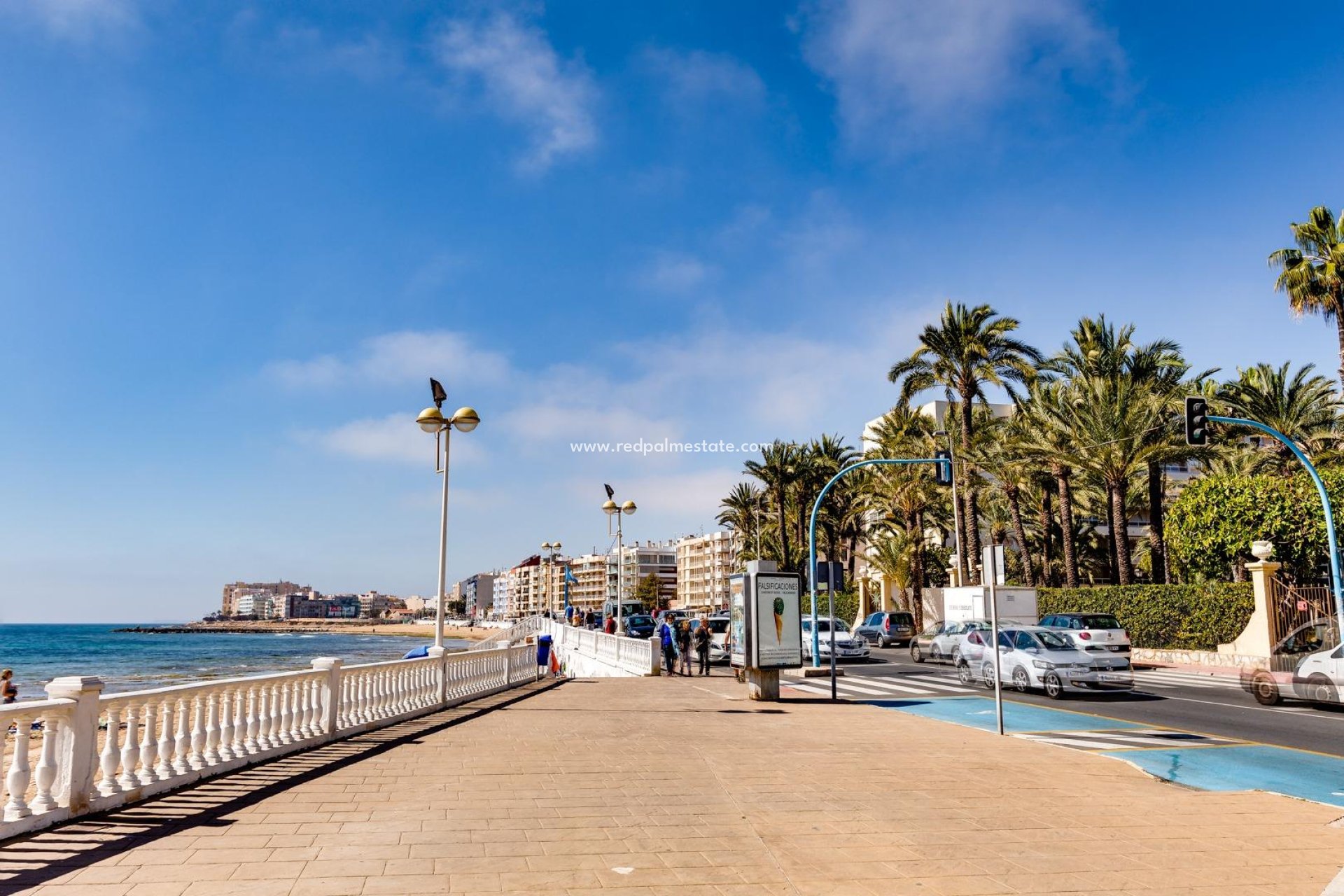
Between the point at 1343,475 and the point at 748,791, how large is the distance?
2902cm

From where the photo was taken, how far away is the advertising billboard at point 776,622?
1820 cm

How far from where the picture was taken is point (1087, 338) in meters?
40.0

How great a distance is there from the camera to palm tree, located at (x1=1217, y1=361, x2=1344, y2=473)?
40375 mm

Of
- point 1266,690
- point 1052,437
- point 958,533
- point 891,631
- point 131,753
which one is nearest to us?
point 131,753

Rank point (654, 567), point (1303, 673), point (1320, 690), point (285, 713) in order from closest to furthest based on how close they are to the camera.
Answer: point (285, 713) → point (1320, 690) → point (1303, 673) → point (654, 567)

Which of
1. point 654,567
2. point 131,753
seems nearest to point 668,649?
point 131,753

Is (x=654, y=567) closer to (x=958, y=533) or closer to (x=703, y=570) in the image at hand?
(x=703, y=570)

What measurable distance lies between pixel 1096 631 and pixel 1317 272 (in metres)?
16.7

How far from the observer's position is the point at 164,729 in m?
7.89

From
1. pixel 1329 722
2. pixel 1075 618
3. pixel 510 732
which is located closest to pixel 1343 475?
pixel 1075 618

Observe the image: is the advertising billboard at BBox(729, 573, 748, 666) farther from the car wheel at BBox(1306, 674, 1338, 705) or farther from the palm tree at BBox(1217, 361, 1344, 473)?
the palm tree at BBox(1217, 361, 1344, 473)

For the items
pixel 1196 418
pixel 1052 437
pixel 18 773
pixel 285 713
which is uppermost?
pixel 1052 437

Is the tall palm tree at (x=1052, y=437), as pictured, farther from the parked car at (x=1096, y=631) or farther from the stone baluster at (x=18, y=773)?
the stone baluster at (x=18, y=773)

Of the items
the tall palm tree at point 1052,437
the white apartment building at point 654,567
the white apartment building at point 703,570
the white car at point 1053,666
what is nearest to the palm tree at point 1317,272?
the tall palm tree at point 1052,437
